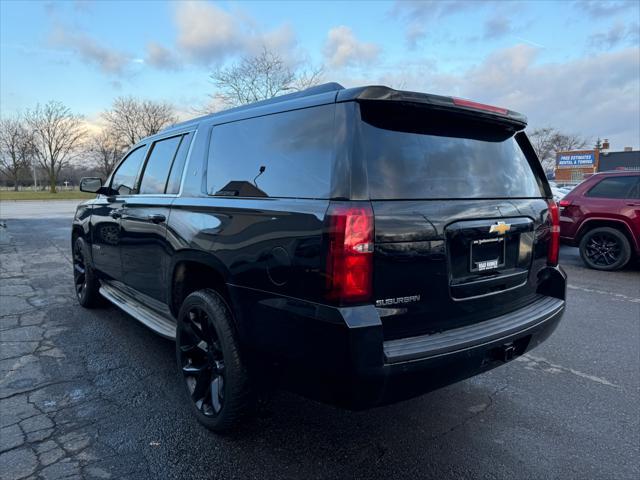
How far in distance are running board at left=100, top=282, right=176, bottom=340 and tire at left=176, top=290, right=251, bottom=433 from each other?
0.91 ft

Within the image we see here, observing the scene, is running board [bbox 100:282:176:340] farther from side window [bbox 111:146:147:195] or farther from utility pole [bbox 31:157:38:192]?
utility pole [bbox 31:157:38:192]

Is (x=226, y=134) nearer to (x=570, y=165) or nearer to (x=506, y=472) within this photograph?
(x=506, y=472)

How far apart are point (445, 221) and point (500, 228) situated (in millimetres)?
467

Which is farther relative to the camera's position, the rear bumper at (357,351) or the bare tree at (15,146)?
the bare tree at (15,146)

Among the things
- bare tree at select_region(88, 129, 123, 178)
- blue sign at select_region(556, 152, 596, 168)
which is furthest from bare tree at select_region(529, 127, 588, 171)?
bare tree at select_region(88, 129, 123, 178)

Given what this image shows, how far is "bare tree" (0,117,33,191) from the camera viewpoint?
178ft

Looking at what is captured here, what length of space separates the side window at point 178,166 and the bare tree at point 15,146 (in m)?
62.3

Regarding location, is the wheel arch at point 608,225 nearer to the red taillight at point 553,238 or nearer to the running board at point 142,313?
the red taillight at point 553,238

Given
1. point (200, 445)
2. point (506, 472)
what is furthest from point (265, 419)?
point (506, 472)

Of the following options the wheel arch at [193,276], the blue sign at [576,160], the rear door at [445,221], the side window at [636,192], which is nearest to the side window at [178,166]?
the wheel arch at [193,276]

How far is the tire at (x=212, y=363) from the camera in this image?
245 centimetres

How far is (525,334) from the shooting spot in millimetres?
2525

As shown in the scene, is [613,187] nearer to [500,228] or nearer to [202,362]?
[500,228]

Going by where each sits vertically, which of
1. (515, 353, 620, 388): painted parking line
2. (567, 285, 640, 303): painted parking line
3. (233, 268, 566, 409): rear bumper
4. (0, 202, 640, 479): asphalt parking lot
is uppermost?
(233, 268, 566, 409): rear bumper
